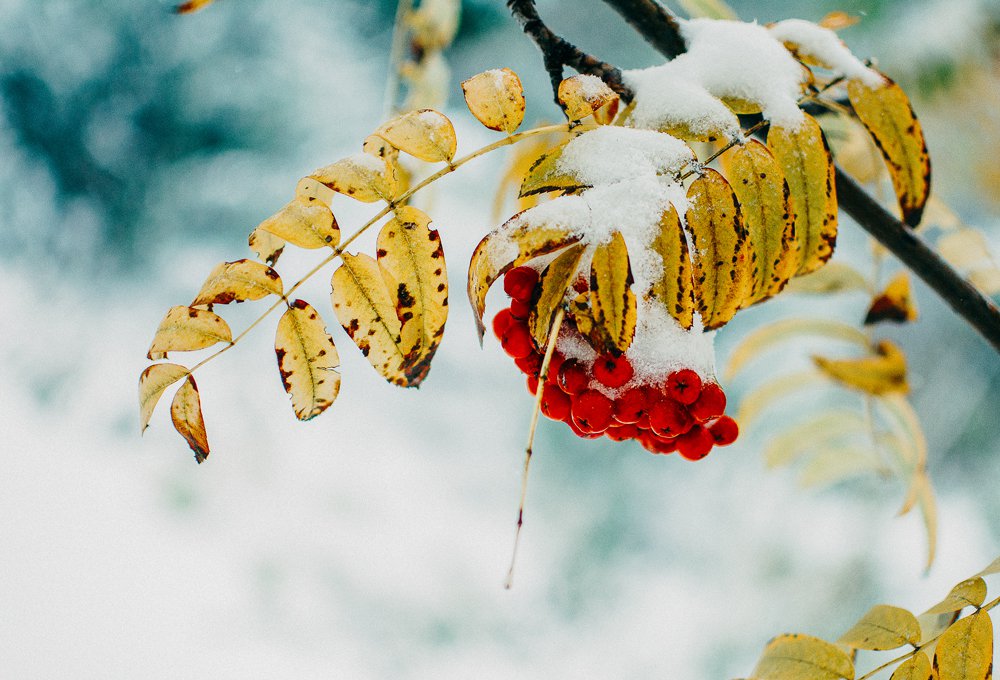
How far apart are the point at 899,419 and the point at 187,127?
1.38m

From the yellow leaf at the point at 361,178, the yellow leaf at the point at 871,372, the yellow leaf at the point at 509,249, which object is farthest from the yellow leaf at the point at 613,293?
the yellow leaf at the point at 871,372

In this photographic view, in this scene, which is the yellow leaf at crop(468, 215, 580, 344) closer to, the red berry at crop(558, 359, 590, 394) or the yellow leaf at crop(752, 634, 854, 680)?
the red berry at crop(558, 359, 590, 394)

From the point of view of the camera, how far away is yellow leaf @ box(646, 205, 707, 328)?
30cm

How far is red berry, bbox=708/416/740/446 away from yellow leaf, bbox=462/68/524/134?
226 millimetres

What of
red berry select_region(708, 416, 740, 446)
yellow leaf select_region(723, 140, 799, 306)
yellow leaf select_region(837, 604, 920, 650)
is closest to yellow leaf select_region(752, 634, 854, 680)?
yellow leaf select_region(837, 604, 920, 650)

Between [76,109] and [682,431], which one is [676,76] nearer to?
[682,431]

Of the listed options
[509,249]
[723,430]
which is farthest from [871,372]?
[509,249]

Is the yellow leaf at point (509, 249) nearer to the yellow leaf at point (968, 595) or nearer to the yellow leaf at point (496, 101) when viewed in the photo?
the yellow leaf at point (496, 101)

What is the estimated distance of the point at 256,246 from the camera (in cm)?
38

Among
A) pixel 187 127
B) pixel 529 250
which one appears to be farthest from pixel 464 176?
pixel 529 250

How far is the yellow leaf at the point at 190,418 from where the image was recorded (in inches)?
14.3

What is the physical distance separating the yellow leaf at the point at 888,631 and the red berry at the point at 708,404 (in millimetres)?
149

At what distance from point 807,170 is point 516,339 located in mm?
175

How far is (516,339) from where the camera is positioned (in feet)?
1.28
